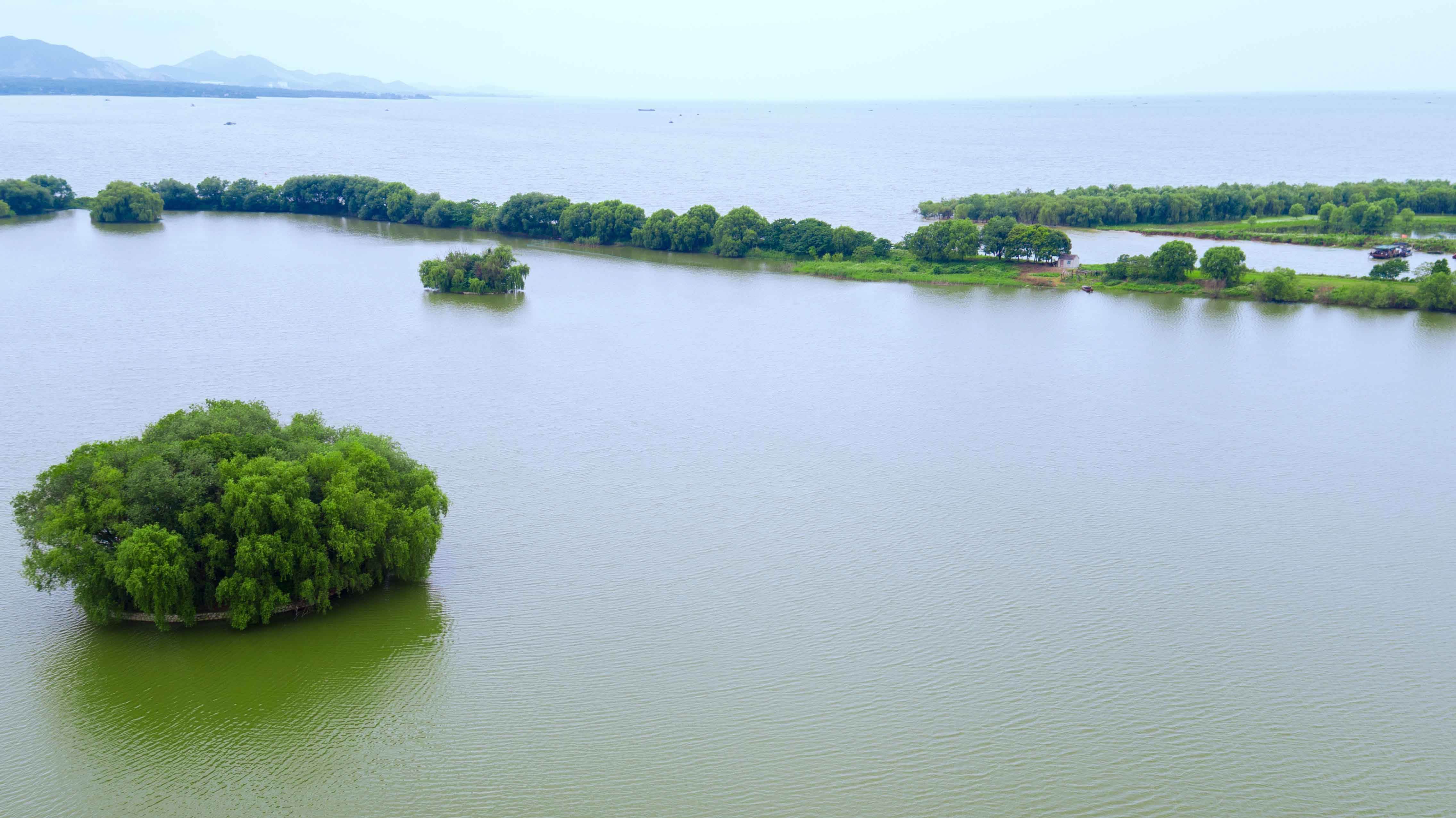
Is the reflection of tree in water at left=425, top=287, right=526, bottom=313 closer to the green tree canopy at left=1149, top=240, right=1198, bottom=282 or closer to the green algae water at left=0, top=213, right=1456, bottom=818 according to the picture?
the green algae water at left=0, top=213, right=1456, bottom=818

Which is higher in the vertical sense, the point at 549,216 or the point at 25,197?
the point at 25,197

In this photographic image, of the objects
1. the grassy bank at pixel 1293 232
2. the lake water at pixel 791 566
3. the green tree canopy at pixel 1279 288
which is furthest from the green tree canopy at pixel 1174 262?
the grassy bank at pixel 1293 232

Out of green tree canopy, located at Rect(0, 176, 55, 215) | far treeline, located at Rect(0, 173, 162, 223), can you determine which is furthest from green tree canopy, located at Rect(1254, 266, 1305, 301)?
green tree canopy, located at Rect(0, 176, 55, 215)

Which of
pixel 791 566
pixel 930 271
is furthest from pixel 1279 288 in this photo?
pixel 791 566

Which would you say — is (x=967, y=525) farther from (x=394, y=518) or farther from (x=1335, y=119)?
(x=1335, y=119)

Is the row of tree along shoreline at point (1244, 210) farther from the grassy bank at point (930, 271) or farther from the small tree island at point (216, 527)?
the small tree island at point (216, 527)

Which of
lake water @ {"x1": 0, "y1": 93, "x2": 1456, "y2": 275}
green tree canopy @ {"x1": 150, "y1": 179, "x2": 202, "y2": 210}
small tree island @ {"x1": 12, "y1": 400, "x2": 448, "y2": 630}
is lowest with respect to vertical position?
small tree island @ {"x1": 12, "y1": 400, "x2": 448, "y2": 630}

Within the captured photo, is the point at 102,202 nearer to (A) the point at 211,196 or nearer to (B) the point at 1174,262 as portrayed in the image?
(A) the point at 211,196
